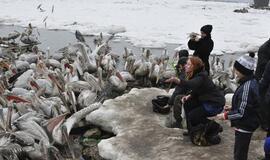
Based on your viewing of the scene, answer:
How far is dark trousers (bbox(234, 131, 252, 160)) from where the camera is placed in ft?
15.3

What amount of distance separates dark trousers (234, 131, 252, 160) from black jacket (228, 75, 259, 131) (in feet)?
0.38

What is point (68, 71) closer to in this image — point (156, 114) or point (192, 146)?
point (156, 114)

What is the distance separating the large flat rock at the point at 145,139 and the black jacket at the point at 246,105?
0.92 m

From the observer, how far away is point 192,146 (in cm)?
569

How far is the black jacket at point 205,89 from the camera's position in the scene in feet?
17.8

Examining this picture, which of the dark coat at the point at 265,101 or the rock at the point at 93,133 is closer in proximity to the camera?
the dark coat at the point at 265,101

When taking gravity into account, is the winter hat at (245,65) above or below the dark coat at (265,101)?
above

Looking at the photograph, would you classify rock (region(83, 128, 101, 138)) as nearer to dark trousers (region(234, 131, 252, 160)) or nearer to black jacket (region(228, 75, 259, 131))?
dark trousers (region(234, 131, 252, 160))

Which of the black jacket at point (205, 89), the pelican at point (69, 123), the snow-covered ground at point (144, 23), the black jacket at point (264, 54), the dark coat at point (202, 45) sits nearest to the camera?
the black jacket at point (205, 89)

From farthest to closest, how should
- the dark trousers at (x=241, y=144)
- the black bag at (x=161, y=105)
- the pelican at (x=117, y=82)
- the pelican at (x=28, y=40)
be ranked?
the pelican at (x=28, y=40) < the pelican at (x=117, y=82) < the black bag at (x=161, y=105) < the dark trousers at (x=241, y=144)

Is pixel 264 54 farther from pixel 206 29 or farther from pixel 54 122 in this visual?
pixel 54 122

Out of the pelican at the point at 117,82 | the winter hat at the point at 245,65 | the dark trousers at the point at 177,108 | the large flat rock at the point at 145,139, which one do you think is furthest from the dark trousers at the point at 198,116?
the pelican at the point at 117,82

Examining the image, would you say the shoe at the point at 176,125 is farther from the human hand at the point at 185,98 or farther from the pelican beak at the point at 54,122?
the pelican beak at the point at 54,122

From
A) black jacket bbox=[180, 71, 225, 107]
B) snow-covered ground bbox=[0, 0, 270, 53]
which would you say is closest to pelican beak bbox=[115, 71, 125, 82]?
black jacket bbox=[180, 71, 225, 107]
